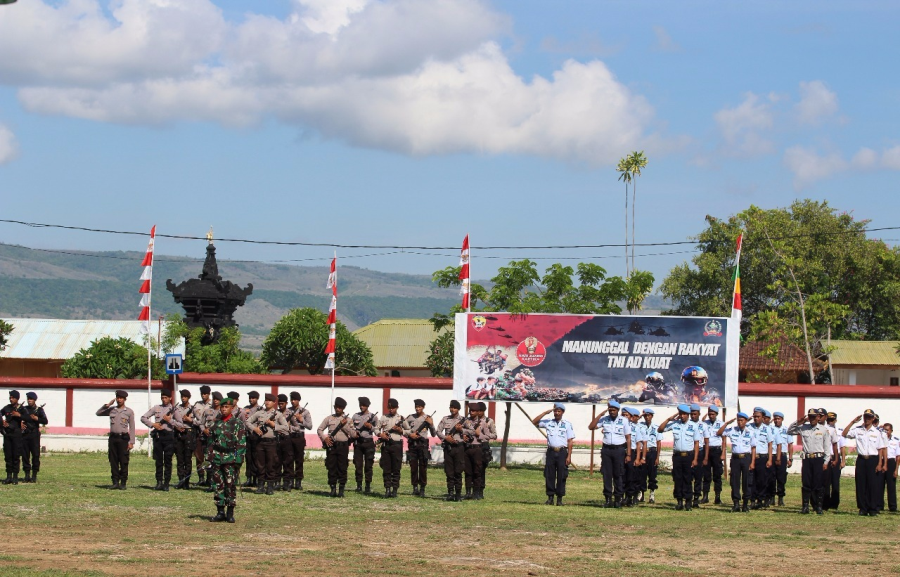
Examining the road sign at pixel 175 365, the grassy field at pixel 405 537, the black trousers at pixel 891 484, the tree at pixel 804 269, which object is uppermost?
the tree at pixel 804 269

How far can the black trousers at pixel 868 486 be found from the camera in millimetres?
19891

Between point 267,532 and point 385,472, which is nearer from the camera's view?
point 267,532

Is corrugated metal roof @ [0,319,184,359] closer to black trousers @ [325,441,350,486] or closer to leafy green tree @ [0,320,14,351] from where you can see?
leafy green tree @ [0,320,14,351]

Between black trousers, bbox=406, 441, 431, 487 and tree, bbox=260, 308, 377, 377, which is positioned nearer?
black trousers, bbox=406, 441, 431, 487

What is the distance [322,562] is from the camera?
13.0 metres

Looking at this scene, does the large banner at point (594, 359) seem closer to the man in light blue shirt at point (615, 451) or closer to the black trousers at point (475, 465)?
the black trousers at point (475, 465)

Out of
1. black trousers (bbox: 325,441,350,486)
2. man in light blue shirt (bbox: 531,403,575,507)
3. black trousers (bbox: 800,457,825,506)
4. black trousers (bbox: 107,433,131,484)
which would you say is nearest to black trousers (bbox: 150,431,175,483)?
black trousers (bbox: 107,433,131,484)

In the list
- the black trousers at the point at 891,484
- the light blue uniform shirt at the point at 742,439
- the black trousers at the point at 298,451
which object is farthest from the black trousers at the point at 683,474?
the black trousers at the point at 298,451

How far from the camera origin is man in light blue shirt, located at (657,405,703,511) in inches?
784

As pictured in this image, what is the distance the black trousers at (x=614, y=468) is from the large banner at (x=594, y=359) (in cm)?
684

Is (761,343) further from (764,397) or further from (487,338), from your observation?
(487,338)

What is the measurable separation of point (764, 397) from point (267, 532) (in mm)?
21106

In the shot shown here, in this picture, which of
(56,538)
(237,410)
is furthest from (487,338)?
(56,538)

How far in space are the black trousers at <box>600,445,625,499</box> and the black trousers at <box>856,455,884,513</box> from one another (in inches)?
159
